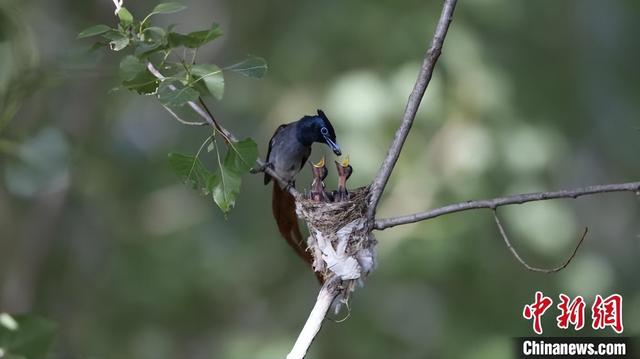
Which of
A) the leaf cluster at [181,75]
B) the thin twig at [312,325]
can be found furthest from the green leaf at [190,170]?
the thin twig at [312,325]

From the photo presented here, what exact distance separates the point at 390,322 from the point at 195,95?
661 cm

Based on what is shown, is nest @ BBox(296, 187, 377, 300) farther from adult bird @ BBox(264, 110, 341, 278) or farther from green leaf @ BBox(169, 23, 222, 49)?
green leaf @ BBox(169, 23, 222, 49)

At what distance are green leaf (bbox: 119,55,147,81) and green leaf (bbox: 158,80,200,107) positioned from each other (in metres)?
0.08

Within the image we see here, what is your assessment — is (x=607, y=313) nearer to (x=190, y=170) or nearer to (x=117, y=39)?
(x=190, y=170)

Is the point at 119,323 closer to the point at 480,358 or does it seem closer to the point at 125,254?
the point at 125,254

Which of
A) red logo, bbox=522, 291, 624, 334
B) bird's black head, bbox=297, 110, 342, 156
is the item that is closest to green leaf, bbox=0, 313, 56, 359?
bird's black head, bbox=297, 110, 342, 156

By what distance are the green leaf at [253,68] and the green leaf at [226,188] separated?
1.03ft

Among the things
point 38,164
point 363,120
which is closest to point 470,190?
point 363,120

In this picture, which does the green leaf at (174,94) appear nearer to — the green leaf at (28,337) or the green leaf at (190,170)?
the green leaf at (190,170)

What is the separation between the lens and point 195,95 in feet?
8.68

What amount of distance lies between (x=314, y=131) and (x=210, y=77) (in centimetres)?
260

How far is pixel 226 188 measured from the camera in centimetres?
285

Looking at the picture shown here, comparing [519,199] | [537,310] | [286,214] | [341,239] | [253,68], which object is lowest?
[519,199]

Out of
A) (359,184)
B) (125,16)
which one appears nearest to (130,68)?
(125,16)
